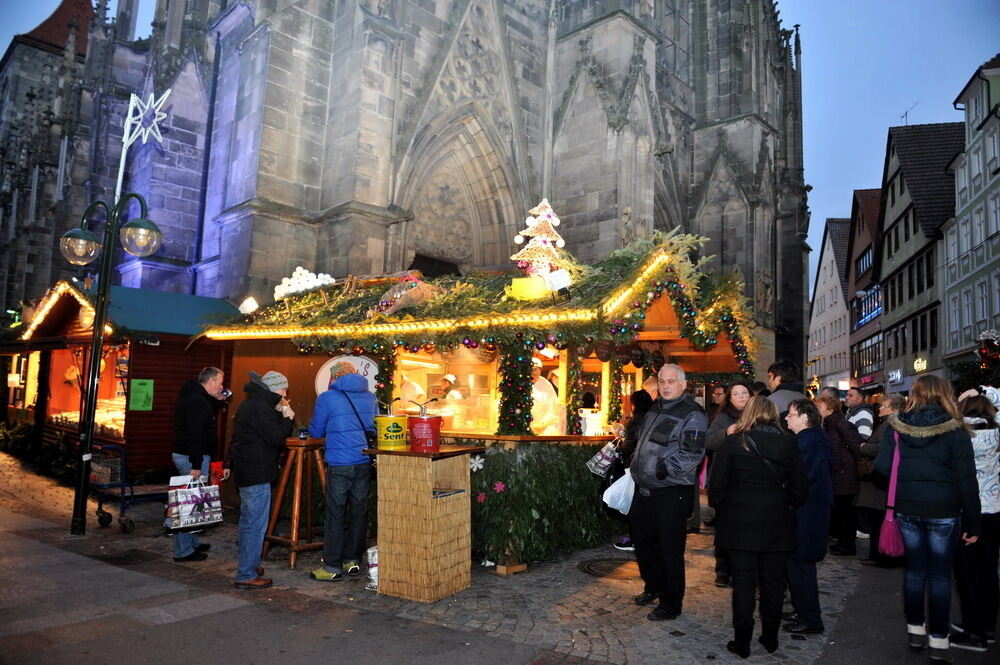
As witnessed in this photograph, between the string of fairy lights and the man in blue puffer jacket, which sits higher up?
the string of fairy lights

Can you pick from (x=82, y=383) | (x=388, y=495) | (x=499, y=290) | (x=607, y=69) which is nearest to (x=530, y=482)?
(x=388, y=495)

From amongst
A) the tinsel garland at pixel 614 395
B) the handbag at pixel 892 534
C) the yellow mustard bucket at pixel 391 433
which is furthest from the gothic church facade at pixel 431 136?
the handbag at pixel 892 534

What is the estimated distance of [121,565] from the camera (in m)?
6.27

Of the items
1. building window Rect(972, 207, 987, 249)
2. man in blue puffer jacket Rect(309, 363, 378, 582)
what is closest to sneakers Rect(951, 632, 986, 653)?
man in blue puffer jacket Rect(309, 363, 378, 582)

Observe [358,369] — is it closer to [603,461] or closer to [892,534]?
[603,461]

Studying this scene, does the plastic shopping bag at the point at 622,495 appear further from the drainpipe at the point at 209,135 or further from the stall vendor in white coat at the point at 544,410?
the drainpipe at the point at 209,135

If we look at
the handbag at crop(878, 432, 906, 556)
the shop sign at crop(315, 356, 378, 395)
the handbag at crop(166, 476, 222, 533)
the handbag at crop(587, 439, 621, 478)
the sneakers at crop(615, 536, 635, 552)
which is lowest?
the sneakers at crop(615, 536, 635, 552)

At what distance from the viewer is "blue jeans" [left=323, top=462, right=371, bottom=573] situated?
5953mm

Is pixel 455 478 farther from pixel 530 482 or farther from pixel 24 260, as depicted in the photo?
pixel 24 260

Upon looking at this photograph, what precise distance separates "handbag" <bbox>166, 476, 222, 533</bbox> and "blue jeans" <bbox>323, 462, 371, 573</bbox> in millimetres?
1245

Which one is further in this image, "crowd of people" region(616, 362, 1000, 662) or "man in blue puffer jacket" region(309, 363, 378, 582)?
"man in blue puffer jacket" region(309, 363, 378, 582)

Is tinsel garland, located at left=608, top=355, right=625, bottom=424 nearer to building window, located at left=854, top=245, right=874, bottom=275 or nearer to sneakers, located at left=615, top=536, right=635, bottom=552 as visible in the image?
sneakers, located at left=615, top=536, right=635, bottom=552

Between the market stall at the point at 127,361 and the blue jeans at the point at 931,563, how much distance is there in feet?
30.0

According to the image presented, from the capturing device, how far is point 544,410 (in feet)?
25.5
